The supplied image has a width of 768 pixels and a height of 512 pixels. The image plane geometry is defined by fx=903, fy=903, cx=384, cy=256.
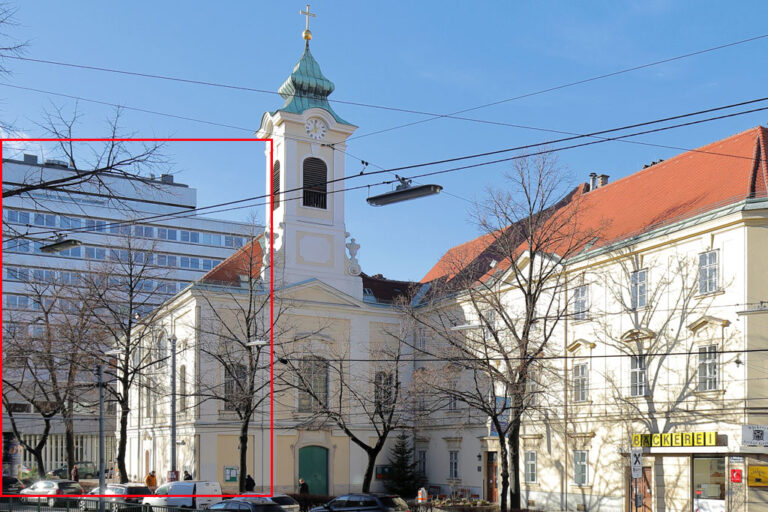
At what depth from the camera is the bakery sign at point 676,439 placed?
30.7 metres

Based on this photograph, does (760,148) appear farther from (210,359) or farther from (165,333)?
(165,333)

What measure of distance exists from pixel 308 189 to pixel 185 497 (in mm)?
20309

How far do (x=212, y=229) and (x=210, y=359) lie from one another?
68299 millimetres

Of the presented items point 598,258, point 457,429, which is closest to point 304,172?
point 457,429

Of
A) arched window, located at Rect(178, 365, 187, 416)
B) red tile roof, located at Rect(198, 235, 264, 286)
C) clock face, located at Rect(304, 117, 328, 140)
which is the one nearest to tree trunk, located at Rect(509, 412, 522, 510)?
red tile roof, located at Rect(198, 235, 264, 286)

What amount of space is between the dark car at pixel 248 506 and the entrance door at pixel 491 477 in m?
17.0

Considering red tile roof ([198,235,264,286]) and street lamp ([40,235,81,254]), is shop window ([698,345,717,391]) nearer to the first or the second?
street lamp ([40,235,81,254])

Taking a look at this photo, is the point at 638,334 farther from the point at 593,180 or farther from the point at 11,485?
the point at 11,485

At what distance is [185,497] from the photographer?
1351 inches

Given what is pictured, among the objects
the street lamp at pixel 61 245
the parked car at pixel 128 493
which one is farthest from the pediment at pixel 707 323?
the parked car at pixel 128 493

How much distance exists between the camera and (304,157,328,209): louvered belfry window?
167 ft

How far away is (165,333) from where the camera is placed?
49.2 metres

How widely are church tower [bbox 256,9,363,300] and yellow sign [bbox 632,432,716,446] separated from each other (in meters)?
21.2

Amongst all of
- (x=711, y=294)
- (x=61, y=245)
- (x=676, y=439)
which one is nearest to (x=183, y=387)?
(x=676, y=439)
